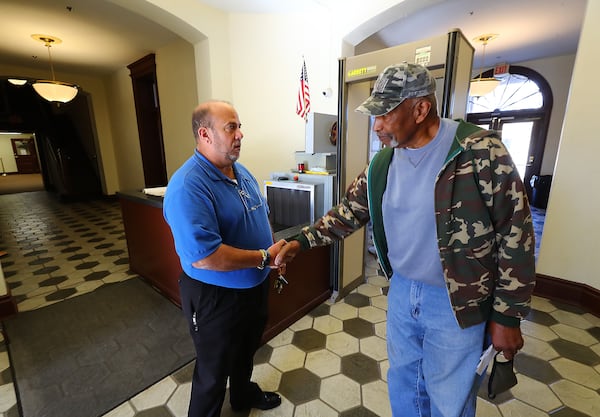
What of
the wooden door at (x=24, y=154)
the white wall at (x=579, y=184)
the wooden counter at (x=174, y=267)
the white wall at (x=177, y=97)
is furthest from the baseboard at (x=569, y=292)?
the wooden door at (x=24, y=154)

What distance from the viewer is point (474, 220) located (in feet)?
2.65

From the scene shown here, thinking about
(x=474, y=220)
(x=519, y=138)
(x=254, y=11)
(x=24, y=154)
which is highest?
(x=254, y=11)

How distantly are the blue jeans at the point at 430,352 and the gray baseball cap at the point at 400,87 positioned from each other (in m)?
0.59

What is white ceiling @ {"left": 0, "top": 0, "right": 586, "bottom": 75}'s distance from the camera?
10.2 feet

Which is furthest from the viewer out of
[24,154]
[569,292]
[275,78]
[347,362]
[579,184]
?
[24,154]

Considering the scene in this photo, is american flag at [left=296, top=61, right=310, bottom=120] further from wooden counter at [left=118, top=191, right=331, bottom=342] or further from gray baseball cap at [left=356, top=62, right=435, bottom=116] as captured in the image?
gray baseball cap at [left=356, top=62, right=435, bottom=116]

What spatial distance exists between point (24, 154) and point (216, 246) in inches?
856

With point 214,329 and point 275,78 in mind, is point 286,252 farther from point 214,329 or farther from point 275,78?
point 275,78

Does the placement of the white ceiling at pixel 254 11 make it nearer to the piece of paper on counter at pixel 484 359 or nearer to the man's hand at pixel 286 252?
the man's hand at pixel 286 252

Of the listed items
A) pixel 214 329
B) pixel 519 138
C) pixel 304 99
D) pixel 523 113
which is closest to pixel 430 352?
pixel 214 329

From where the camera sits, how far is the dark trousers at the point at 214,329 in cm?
112

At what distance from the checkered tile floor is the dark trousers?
0.43 meters

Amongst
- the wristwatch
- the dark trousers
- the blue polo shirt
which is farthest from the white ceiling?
the dark trousers

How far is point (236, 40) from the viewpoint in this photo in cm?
334
